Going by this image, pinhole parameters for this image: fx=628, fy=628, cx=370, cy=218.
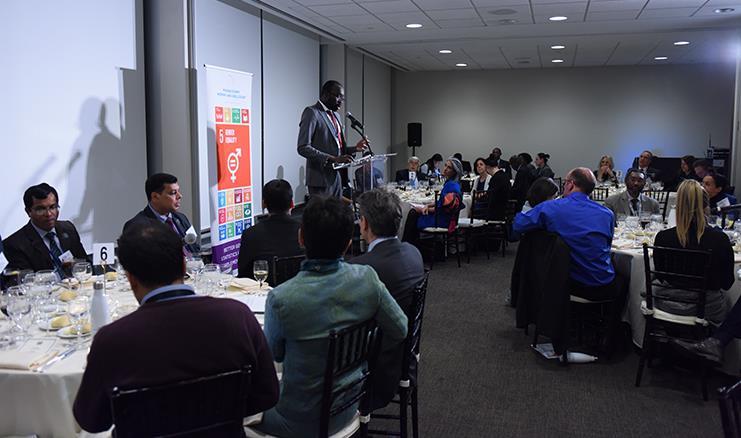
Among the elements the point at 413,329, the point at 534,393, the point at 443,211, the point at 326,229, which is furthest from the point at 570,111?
the point at 326,229

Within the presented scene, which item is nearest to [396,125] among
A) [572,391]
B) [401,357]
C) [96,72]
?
[96,72]

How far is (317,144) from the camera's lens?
6480 mm

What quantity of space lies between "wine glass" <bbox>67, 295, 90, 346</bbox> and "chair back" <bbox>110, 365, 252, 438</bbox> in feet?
3.08

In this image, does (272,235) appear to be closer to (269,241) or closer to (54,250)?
(269,241)

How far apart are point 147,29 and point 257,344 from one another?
5.35 m

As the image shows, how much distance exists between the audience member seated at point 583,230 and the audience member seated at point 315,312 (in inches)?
92.6

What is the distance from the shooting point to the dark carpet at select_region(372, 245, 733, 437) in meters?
3.50

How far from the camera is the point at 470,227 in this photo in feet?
26.6

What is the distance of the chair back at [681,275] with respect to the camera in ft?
12.4

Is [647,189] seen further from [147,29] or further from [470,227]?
[147,29]

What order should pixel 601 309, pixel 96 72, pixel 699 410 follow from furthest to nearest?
pixel 96 72 < pixel 601 309 < pixel 699 410

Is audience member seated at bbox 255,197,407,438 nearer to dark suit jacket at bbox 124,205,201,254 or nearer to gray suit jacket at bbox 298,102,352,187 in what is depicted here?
dark suit jacket at bbox 124,205,201,254

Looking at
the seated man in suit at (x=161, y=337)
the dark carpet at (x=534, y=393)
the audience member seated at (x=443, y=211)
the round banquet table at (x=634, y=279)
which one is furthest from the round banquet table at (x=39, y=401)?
the audience member seated at (x=443, y=211)

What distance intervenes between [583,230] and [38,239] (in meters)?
3.48
